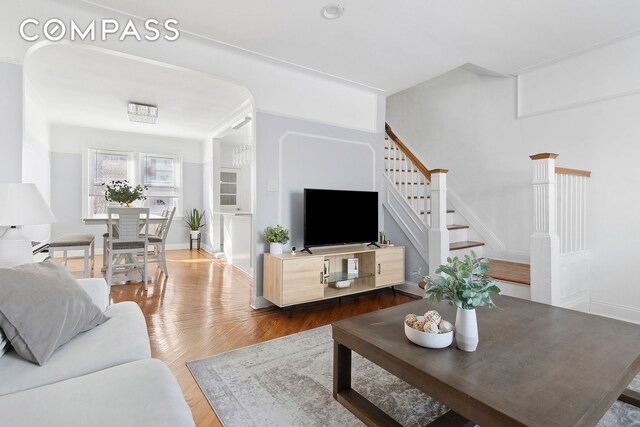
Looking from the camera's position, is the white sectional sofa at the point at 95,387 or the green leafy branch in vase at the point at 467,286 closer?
the white sectional sofa at the point at 95,387

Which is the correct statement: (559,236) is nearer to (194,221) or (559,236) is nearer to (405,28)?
(405,28)

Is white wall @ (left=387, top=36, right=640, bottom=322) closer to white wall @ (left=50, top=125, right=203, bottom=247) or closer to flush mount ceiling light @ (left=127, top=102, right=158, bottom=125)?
flush mount ceiling light @ (left=127, top=102, right=158, bottom=125)

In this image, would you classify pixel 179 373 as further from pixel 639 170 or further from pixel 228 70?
pixel 639 170

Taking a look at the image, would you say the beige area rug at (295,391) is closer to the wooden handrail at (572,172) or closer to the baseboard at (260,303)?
the baseboard at (260,303)

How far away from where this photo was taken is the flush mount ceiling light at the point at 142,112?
5004 millimetres

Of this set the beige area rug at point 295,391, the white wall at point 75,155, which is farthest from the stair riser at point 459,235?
the white wall at point 75,155

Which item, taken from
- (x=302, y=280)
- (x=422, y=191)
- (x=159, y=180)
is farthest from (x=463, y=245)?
(x=159, y=180)

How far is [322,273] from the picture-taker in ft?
11.0

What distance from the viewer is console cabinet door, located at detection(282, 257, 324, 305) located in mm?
3150

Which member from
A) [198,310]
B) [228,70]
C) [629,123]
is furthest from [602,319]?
[228,70]

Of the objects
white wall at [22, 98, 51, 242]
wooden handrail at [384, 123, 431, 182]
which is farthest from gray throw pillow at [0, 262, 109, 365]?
white wall at [22, 98, 51, 242]

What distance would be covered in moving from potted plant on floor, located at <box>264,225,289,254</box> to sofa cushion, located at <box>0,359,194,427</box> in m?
2.16

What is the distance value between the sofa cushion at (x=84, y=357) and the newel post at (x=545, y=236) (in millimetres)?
3097

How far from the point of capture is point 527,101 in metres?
3.78
